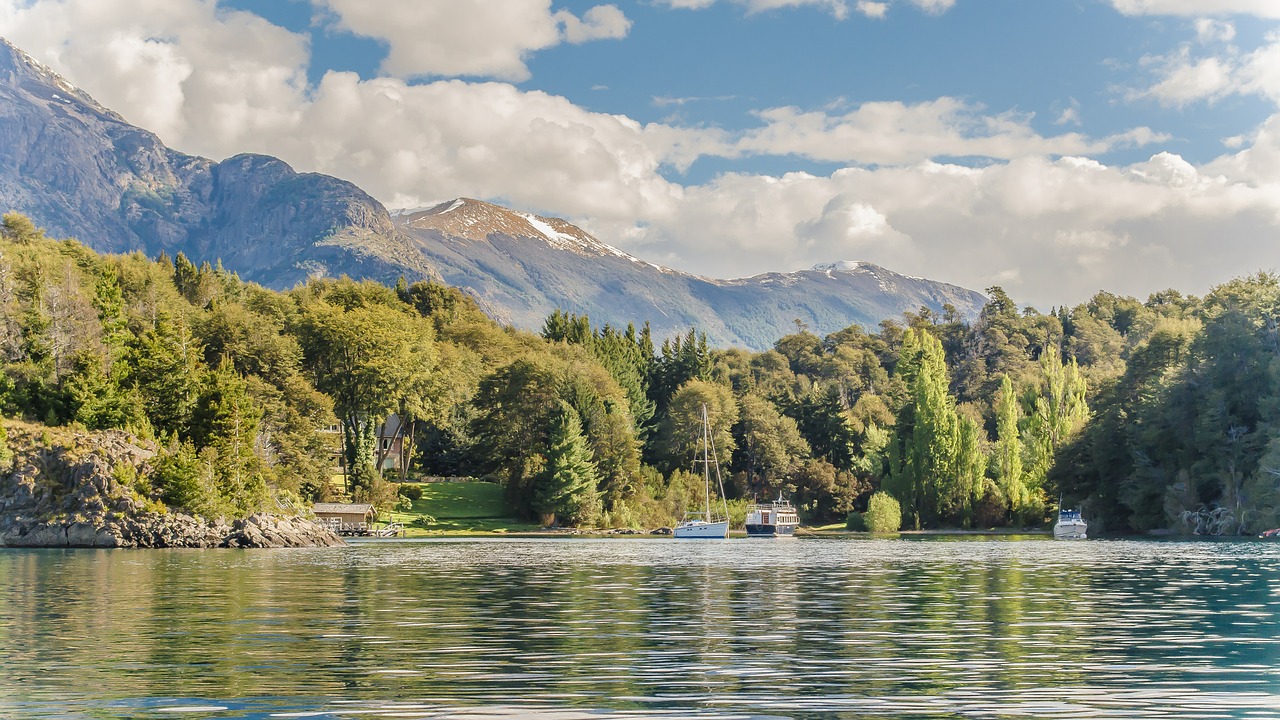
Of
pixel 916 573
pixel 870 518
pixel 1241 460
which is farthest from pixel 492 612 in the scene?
pixel 870 518

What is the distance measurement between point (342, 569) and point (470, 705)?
32859 millimetres

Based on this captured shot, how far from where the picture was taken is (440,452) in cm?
12181

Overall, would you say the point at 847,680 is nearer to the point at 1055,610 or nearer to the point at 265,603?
the point at 1055,610

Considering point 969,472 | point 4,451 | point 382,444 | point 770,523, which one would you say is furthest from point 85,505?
point 969,472

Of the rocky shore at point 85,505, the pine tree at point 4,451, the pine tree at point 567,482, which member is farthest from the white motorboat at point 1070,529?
the pine tree at point 4,451

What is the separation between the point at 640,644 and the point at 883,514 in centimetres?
8646

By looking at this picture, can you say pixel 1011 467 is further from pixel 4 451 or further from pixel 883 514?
pixel 4 451

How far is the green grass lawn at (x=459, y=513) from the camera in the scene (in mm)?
99000

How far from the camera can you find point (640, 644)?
21.1m

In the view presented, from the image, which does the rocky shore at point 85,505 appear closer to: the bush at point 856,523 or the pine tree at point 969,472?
the bush at point 856,523

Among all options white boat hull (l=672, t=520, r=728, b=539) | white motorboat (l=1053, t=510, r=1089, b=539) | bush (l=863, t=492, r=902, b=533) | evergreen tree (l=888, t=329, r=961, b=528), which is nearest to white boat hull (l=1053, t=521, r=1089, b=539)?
white motorboat (l=1053, t=510, r=1089, b=539)

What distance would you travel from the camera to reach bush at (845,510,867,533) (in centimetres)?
10944

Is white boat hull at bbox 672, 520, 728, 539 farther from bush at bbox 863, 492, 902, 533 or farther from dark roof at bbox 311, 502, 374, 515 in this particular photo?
dark roof at bbox 311, 502, 374, 515

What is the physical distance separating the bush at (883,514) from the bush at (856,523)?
Answer: 327cm
